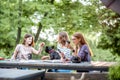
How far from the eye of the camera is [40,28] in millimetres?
14102

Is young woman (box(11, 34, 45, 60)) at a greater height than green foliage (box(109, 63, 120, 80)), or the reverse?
young woman (box(11, 34, 45, 60))

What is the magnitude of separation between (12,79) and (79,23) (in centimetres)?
1055

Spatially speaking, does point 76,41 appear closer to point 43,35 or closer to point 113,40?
point 113,40

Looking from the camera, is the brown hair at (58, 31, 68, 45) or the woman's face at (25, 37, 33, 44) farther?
the woman's face at (25, 37, 33, 44)

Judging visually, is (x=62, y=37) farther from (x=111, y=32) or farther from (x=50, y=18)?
(x=50, y=18)

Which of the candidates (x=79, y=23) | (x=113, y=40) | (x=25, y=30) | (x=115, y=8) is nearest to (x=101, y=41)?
(x=113, y=40)

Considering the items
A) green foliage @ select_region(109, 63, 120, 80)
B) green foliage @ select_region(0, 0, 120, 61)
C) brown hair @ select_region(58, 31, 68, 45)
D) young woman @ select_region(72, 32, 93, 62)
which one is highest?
green foliage @ select_region(0, 0, 120, 61)

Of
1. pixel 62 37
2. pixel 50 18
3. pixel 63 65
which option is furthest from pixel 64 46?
pixel 50 18

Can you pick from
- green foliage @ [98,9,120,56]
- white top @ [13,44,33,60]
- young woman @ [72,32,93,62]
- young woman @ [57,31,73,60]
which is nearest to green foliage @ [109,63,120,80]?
young woman @ [72,32,93,62]

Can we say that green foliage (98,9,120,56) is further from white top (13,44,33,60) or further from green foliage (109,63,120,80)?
green foliage (109,63,120,80)

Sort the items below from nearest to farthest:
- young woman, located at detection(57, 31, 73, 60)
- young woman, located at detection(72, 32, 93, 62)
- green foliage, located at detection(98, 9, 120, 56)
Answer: young woman, located at detection(72, 32, 93, 62)
young woman, located at detection(57, 31, 73, 60)
green foliage, located at detection(98, 9, 120, 56)

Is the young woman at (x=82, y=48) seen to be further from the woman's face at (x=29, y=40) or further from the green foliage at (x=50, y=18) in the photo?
the green foliage at (x=50, y=18)

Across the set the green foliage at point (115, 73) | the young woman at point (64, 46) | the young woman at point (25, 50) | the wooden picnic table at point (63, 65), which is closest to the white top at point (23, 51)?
the young woman at point (25, 50)

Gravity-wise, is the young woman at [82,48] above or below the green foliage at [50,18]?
below
